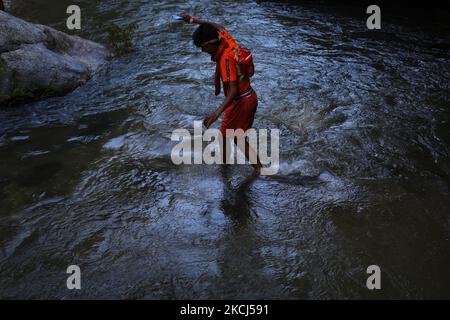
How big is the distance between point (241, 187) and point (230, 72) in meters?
1.45

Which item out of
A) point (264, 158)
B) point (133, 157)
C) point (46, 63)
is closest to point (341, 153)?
point (264, 158)

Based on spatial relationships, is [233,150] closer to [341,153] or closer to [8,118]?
[341,153]

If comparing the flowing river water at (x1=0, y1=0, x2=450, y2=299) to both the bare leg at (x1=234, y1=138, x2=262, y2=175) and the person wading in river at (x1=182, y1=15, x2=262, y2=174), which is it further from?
the person wading in river at (x1=182, y1=15, x2=262, y2=174)

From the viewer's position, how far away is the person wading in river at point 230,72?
4199 mm

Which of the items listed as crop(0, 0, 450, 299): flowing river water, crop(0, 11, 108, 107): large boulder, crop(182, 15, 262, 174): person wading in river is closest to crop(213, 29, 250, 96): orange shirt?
crop(182, 15, 262, 174): person wading in river

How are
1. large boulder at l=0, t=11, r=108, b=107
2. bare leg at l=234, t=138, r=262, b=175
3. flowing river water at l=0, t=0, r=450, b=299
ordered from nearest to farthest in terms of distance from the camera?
1. flowing river water at l=0, t=0, r=450, b=299
2. bare leg at l=234, t=138, r=262, b=175
3. large boulder at l=0, t=11, r=108, b=107

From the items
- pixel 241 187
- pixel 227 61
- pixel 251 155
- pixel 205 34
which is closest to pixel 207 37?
pixel 205 34

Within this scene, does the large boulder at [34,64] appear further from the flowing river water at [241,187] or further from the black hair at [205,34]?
the black hair at [205,34]

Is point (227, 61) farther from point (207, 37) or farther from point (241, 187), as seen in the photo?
point (241, 187)

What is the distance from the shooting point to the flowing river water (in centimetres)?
377

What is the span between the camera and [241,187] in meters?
5.04

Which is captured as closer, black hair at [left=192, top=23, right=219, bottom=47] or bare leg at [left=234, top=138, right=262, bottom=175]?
black hair at [left=192, top=23, right=219, bottom=47]

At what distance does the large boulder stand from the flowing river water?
0.84 feet

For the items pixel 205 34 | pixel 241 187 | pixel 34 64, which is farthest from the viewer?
pixel 34 64
